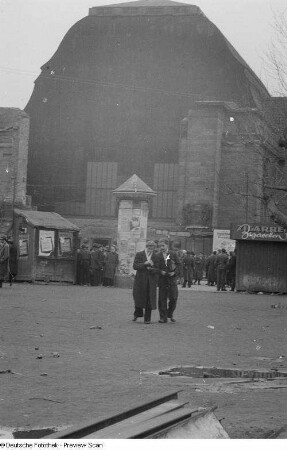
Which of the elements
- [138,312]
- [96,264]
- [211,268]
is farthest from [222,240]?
A: [138,312]

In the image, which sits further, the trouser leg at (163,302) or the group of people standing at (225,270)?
the group of people standing at (225,270)

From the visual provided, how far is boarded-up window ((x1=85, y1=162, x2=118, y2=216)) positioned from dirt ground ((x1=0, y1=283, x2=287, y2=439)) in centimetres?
4368

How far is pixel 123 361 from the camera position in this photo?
12.7 meters

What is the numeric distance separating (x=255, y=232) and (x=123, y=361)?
81.4 ft

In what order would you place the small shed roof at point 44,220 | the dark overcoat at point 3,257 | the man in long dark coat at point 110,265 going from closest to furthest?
the dark overcoat at point 3,257
the small shed roof at point 44,220
the man in long dark coat at point 110,265

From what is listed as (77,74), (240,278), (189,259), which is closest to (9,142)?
(77,74)

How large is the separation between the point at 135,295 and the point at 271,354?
564cm

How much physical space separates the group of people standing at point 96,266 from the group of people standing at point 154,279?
18.0 meters

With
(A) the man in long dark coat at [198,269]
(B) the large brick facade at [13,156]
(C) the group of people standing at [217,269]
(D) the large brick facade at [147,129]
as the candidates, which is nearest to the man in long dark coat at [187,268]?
(C) the group of people standing at [217,269]

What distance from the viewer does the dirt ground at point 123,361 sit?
842 cm

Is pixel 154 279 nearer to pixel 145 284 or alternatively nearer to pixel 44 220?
pixel 145 284

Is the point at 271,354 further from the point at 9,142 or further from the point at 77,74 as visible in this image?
the point at 77,74

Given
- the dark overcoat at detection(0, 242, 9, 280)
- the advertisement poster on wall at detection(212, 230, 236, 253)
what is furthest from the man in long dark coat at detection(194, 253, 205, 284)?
the dark overcoat at detection(0, 242, 9, 280)

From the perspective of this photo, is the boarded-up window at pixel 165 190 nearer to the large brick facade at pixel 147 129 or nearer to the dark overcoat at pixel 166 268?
the large brick facade at pixel 147 129
